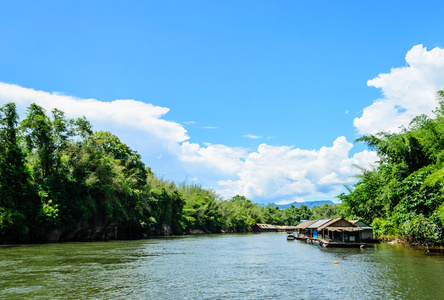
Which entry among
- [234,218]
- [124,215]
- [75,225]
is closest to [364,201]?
[124,215]

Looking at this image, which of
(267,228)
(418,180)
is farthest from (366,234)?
(267,228)

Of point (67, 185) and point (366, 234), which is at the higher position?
point (67, 185)

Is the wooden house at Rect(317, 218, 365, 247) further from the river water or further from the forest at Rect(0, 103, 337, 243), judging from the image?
the forest at Rect(0, 103, 337, 243)

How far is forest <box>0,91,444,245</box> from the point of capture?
3166 centimetres

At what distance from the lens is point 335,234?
161ft

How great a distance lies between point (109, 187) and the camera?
54.7m

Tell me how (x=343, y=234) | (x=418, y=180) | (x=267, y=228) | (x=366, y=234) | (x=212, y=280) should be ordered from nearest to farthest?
1. (x=212, y=280)
2. (x=418, y=180)
3. (x=343, y=234)
4. (x=366, y=234)
5. (x=267, y=228)

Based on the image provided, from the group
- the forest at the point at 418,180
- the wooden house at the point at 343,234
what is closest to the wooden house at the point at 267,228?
the wooden house at the point at 343,234

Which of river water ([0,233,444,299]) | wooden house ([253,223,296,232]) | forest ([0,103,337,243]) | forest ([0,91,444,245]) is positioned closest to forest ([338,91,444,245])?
forest ([0,91,444,245])

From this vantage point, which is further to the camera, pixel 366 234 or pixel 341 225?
pixel 366 234

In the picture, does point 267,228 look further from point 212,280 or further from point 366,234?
point 212,280

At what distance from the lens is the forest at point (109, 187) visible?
104 ft

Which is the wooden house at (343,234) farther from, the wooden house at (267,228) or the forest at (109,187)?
the wooden house at (267,228)

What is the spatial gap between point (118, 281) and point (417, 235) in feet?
92.1
